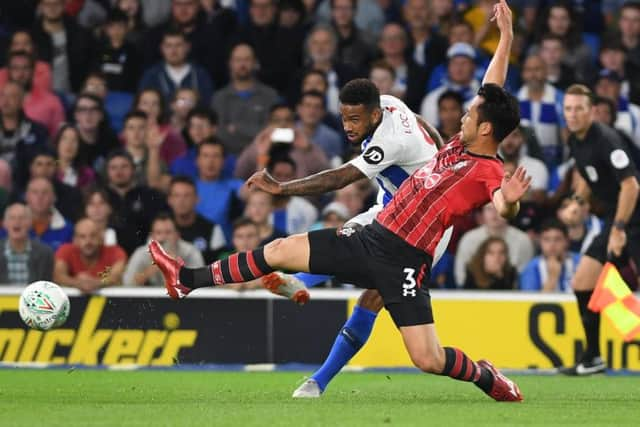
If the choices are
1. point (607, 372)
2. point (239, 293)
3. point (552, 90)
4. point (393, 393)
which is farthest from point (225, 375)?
point (552, 90)

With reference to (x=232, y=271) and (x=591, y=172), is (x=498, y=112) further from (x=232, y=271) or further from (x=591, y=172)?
(x=591, y=172)

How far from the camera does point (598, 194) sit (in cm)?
1300

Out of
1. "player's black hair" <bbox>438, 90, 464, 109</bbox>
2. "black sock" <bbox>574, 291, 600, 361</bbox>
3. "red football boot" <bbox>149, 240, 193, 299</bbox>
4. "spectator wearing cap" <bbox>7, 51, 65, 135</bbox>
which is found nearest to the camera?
"red football boot" <bbox>149, 240, 193, 299</bbox>

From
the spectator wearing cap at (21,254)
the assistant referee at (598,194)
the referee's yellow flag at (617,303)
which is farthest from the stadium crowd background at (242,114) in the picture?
the referee's yellow flag at (617,303)

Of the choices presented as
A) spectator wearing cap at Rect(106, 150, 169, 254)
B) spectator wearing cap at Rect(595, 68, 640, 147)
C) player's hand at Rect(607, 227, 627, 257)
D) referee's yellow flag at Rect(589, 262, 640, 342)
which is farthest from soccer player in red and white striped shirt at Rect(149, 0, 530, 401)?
spectator wearing cap at Rect(595, 68, 640, 147)

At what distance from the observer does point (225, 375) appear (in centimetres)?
1312

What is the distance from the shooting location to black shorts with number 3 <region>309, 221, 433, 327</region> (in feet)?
31.3

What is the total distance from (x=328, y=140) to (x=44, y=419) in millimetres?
8458

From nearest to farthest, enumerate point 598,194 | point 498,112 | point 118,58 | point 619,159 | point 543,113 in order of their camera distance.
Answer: point 498,112 < point 619,159 < point 598,194 < point 543,113 < point 118,58

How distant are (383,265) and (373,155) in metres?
0.88

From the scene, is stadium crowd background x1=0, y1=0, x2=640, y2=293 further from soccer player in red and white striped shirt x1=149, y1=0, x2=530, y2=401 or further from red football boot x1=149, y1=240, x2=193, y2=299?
soccer player in red and white striped shirt x1=149, y1=0, x2=530, y2=401

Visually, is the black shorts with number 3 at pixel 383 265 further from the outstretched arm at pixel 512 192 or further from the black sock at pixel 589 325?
the black sock at pixel 589 325

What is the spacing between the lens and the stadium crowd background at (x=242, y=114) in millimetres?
14859

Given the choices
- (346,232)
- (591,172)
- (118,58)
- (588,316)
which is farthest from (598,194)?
(118,58)
